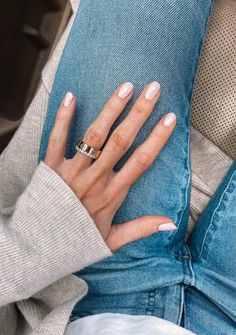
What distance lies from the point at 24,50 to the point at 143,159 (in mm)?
593

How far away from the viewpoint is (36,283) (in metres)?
0.65

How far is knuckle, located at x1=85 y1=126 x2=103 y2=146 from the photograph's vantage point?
2.18 ft

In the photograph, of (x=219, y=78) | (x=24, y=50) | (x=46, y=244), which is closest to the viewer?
(x=46, y=244)

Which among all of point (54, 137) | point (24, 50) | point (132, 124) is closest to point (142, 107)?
point (132, 124)

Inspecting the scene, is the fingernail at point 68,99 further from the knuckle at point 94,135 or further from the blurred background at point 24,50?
the blurred background at point 24,50

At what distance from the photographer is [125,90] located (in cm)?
67

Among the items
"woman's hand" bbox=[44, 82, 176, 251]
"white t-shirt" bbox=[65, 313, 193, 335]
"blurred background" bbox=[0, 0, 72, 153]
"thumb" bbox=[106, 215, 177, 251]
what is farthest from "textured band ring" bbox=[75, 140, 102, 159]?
"blurred background" bbox=[0, 0, 72, 153]

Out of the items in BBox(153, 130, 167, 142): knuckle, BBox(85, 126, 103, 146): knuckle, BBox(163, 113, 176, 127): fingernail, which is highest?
BBox(163, 113, 176, 127): fingernail

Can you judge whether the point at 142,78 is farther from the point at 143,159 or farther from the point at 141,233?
the point at 141,233

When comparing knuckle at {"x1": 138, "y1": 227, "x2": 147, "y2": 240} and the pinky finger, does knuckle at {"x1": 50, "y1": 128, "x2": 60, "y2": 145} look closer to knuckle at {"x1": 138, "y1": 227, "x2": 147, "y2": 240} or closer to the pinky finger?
the pinky finger

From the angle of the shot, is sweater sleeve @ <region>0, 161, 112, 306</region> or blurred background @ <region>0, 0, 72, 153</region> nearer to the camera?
sweater sleeve @ <region>0, 161, 112, 306</region>

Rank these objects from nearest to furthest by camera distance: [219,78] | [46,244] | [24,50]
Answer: [46,244] < [219,78] < [24,50]

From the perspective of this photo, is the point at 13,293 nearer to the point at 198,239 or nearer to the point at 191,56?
the point at 198,239

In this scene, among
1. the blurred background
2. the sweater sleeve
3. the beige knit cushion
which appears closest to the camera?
the sweater sleeve
